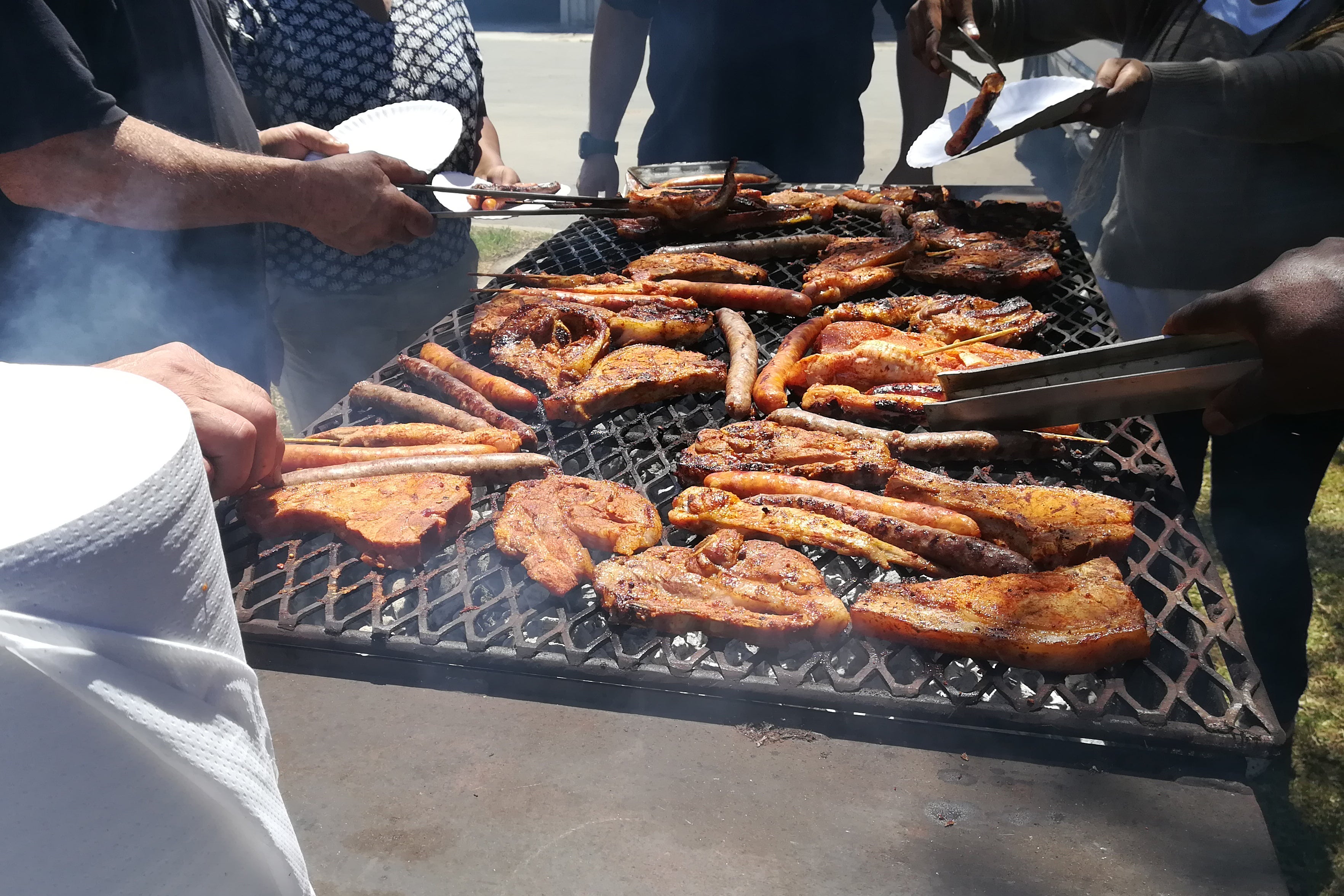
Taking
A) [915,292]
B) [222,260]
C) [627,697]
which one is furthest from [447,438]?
[915,292]

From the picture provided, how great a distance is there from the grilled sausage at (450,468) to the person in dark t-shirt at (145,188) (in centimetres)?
105

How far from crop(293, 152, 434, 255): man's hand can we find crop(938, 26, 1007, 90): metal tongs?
2645 mm

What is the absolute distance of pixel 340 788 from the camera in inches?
73.0

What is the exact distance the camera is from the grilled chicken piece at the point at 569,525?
228cm

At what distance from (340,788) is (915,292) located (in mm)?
3316

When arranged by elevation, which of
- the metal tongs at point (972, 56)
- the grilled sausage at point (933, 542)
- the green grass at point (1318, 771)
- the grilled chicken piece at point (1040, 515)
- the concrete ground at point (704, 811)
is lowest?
the green grass at point (1318, 771)

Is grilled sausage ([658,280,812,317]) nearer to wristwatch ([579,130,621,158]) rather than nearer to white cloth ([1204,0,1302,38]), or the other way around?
white cloth ([1204,0,1302,38])

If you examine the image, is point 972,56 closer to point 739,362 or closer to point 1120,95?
point 1120,95

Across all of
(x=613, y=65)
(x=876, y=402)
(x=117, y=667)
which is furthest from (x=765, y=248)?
(x=117, y=667)

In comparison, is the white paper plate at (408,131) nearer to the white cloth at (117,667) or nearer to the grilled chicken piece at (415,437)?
the grilled chicken piece at (415,437)

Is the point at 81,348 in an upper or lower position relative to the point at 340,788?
upper

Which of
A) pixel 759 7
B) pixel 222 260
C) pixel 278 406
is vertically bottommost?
pixel 278 406

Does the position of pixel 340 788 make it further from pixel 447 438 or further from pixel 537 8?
pixel 537 8

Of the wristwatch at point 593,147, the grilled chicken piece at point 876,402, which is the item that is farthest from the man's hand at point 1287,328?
the wristwatch at point 593,147
